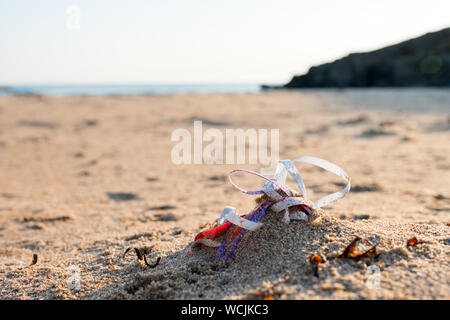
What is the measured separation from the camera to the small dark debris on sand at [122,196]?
3.53 metres

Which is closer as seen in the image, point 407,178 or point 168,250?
point 168,250

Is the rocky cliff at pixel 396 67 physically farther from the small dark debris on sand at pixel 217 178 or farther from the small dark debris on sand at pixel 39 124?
the small dark debris on sand at pixel 217 178

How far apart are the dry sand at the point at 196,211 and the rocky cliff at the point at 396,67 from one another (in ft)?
47.8

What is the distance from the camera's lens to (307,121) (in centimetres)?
773

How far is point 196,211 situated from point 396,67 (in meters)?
22.1

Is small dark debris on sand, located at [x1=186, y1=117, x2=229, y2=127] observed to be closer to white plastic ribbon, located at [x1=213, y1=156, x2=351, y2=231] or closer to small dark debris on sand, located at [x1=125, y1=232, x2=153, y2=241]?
small dark debris on sand, located at [x1=125, y1=232, x2=153, y2=241]

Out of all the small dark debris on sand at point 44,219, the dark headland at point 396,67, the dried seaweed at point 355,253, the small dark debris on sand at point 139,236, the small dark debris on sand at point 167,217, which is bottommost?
the small dark debris on sand at point 44,219

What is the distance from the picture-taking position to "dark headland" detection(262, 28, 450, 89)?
20.3 m

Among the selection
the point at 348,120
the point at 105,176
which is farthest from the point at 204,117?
the point at 105,176

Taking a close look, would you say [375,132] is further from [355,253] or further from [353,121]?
[355,253]

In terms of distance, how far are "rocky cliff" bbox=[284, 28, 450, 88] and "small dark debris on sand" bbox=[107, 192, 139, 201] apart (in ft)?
62.9

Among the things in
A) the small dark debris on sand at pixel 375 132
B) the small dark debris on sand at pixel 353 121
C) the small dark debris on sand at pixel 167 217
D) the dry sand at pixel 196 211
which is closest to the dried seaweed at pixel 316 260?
the dry sand at pixel 196 211

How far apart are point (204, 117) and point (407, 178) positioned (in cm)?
507
